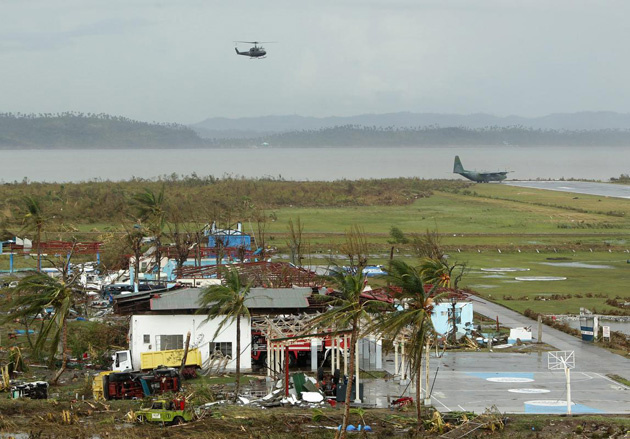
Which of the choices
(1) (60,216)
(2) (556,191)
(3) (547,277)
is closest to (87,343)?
(3) (547,277)

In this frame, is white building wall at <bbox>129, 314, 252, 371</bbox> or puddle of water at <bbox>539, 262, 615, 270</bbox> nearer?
white building wall at <bbox>129, 314, 252, 371</bbox>

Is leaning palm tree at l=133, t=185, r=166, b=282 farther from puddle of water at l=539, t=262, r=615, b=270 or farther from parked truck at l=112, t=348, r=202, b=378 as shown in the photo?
puddle of water at l=539, t=262, r=615, b=270

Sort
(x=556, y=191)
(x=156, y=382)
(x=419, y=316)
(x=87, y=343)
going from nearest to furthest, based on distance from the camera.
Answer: (x=419, y=316), (x=156, y=382), (x=87, y=343), (x=556, y=191)

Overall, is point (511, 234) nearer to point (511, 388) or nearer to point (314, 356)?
point (314, 356)

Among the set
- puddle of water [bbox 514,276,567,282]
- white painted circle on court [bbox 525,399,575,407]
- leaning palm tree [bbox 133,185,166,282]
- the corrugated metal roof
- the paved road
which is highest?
leaning palm tree [bbox 133,185,166,282]

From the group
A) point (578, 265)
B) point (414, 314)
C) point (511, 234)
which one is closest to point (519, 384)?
point (414, 314)

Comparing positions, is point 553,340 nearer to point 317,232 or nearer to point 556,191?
point 317,232

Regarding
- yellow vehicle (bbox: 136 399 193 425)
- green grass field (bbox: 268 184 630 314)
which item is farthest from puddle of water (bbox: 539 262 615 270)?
yellow vehicle (bbox: 136 399 193 425)
